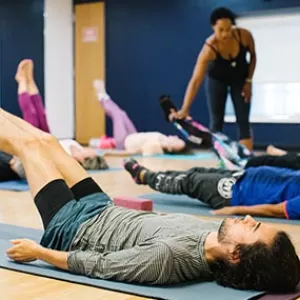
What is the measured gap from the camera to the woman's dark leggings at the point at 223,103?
6.44 meters

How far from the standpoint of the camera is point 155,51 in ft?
32.3

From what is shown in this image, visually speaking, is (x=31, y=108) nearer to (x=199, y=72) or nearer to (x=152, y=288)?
(x=199, y=72)

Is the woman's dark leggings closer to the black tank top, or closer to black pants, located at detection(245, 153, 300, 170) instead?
the black tank top

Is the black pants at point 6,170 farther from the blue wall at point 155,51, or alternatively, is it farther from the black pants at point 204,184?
the blue wall at point 155,51

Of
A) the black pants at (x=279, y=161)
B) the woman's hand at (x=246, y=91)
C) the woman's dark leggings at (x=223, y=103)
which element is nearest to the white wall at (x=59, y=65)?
the woman's dark leggings at (x=223, y=103)

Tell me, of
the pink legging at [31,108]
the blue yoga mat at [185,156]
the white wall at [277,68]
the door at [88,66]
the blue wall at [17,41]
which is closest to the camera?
the pink legging at [31,108]

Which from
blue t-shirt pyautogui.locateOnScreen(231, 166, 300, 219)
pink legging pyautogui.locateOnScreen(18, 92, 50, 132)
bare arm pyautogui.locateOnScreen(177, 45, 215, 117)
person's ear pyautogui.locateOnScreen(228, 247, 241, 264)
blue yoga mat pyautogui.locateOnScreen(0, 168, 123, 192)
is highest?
bare arm pyautogui.locateOnScreen(177, 45, 215, 117)

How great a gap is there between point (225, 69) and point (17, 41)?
5.42 metres

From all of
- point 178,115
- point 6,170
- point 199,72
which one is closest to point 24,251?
point 6,170

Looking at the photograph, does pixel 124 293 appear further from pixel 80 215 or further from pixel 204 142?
pixel 204 142

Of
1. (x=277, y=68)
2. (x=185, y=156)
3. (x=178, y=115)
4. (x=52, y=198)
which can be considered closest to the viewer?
(x=52, y=198)

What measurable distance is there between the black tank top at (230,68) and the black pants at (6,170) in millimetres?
2208

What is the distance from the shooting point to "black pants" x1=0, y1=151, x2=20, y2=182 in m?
4.90

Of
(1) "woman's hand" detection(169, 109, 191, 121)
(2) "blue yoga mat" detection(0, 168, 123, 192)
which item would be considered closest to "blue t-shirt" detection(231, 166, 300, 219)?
(2) "blue yoga mat" detection(0, 168, 123, 192)
